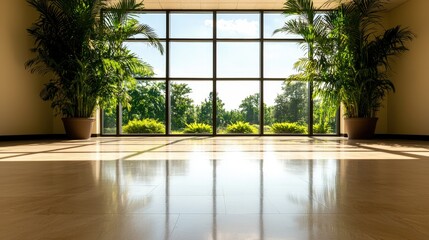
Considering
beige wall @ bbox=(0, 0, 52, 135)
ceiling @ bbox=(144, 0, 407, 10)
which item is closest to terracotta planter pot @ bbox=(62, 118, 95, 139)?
beige wall @ bbox=(0, 0, 52, 135)

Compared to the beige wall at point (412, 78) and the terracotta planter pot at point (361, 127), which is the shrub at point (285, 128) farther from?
the beige wall at point (412, 78)

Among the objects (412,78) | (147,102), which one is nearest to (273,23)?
(412,78)

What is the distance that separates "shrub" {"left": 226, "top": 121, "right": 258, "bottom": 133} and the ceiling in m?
3.09

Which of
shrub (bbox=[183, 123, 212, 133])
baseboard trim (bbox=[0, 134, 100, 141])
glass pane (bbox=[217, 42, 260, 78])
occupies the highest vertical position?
glass pane (bbox=[217, 42, 260, 78])

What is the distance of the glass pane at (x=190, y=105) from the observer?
32.8ft

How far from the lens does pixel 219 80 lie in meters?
9.99

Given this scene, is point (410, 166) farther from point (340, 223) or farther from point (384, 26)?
point (384, 26)

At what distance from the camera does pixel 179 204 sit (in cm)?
190

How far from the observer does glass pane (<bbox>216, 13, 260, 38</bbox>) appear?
32.8ft

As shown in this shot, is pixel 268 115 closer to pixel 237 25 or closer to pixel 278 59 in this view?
pixel 278 59

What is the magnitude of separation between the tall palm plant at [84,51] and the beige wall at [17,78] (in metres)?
0.48

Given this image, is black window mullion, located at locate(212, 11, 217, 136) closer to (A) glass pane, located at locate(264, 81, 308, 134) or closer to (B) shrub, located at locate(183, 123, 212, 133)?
(B) shrub, located at locate(183, 123, 212, 133)

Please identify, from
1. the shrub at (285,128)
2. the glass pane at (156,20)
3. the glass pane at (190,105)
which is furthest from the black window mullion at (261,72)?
the glass pane at (156,20)

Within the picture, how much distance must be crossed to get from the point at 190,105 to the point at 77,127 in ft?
10.6
